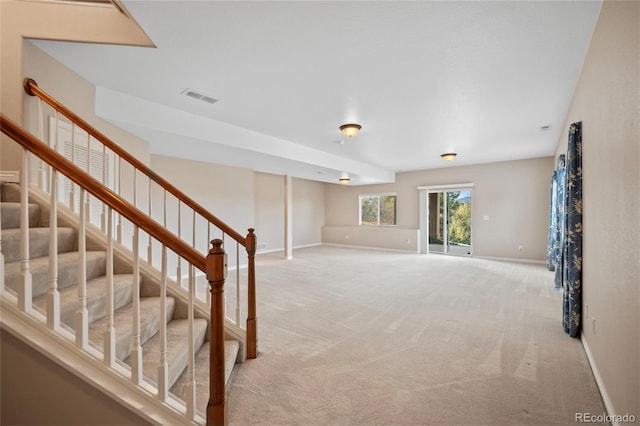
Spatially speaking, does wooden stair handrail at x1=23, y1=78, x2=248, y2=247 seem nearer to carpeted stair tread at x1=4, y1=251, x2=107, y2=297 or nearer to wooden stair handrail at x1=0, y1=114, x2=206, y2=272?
carpeted stair tread at x1=4, y1=251, x2=107, y2=297

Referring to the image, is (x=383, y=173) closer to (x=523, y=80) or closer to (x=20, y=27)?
(x=523, y=80)

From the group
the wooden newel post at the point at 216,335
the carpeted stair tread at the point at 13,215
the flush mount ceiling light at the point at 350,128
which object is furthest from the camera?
the flush mount ceiling light at the point at 350,128

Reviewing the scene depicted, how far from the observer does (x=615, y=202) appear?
1714mm

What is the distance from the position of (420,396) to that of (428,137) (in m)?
4.34

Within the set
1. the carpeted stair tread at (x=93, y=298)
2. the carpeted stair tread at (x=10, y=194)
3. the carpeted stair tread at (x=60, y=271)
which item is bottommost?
the carpeted stair tread at (x=93, y=298)

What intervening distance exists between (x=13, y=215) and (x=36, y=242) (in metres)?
0.39

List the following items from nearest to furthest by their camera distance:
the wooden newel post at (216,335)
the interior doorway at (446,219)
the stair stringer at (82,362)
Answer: the stair stringer at (82,362)
the wooden newel post at (216,335)
the interior doorway at (446,219)

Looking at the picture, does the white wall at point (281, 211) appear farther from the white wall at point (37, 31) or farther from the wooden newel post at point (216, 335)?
the wooden newel post at point (216, 335)

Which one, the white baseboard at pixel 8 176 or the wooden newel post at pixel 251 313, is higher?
the white baseboard at pixel 8 176

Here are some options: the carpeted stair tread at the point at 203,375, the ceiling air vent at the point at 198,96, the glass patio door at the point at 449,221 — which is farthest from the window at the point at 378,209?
the carpeted stair tread at the point at 203,375

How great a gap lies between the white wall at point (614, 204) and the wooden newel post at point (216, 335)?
6.59 feet

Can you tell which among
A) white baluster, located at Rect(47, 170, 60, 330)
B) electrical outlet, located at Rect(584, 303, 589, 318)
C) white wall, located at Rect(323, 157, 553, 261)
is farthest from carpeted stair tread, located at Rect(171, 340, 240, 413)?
white wall, located at Rect(323, 157, 553, 261)

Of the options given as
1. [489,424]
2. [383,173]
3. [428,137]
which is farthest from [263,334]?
[383,173]

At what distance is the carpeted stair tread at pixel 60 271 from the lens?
1.56m
